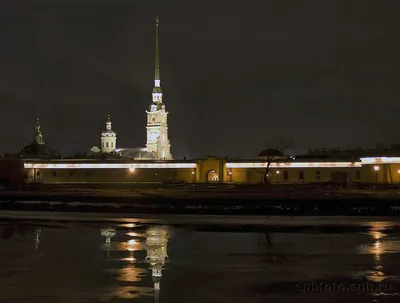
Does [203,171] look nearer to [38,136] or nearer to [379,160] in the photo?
[379,160]

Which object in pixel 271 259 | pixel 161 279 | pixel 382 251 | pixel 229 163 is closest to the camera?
pixel 161 279

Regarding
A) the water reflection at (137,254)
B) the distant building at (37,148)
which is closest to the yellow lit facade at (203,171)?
the distant building at (37,148)

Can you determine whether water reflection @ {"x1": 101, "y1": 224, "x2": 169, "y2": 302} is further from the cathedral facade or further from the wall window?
the cathedral facade

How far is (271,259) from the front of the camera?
15.0 meters

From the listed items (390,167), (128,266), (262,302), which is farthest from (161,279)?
(390,167)

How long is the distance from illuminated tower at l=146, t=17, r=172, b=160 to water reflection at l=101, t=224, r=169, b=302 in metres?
145

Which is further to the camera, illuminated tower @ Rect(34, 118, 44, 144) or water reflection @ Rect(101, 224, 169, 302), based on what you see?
illuminated tower @ Rect(34, 118, 44, 144)

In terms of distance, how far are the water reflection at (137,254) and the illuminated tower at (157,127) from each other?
145m

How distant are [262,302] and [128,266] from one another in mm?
4602

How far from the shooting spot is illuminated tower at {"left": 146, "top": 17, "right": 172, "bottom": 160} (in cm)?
17012

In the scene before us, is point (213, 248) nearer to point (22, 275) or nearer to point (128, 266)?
point (128, 266)

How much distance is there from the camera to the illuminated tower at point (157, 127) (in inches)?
6698

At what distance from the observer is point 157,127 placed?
176 meters

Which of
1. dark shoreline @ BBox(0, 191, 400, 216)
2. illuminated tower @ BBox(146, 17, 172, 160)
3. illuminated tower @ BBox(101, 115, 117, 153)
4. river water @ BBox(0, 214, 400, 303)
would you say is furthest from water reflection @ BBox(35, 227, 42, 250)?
illuminated tower @ BBox(101, 115, 117, 153)
